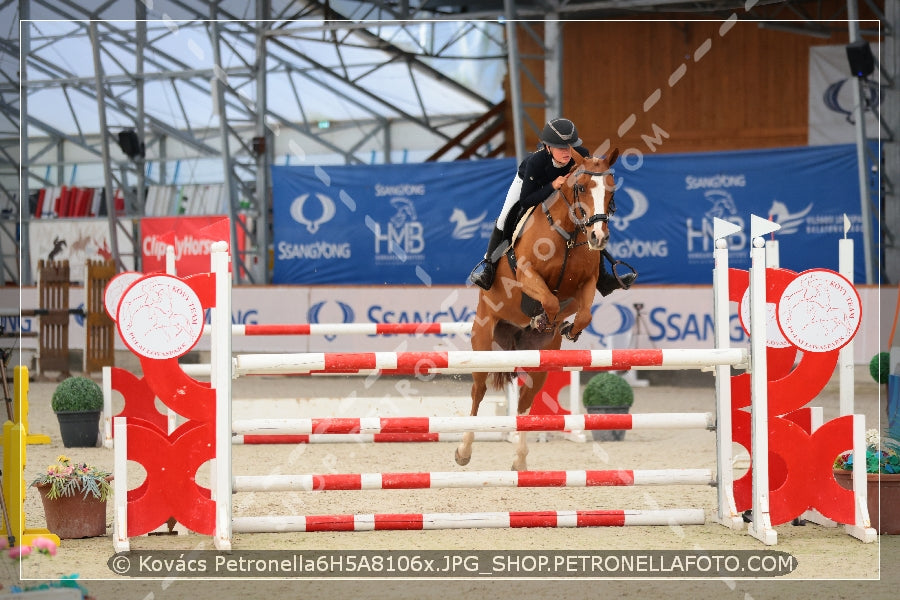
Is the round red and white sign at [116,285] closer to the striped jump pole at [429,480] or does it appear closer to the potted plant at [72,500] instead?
the potted plant at [72,500]

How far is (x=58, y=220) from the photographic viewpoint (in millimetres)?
18578

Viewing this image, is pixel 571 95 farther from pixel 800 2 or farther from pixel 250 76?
pixel 250 76

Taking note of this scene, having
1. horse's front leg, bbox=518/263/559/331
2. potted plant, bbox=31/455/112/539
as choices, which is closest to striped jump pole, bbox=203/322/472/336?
horse's front leg, bbox=518/263/559/331

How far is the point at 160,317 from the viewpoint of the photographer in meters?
3.94

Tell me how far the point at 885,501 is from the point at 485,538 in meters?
1.68

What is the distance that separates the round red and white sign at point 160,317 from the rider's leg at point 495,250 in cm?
157

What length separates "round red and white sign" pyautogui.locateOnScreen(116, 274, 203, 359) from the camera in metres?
3.91

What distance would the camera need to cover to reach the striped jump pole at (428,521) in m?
4.09

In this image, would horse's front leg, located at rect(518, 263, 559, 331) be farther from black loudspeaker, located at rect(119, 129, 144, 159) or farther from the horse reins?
black loudspeaker, located at rect(119, 129, 144, 159)

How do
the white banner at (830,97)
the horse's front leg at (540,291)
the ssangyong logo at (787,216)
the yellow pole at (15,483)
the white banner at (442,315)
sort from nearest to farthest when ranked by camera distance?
the yellow pole at (15,483) < the horse's front leg at (540,291) < the white banner at (442,315) < the ssangyong logo at (787,216) < the white banner at (830,97)

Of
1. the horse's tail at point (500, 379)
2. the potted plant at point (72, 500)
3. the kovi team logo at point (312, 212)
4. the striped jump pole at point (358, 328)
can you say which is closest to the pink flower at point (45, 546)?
the potted plant at point (72, 500)

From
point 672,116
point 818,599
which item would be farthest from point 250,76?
point 818,599

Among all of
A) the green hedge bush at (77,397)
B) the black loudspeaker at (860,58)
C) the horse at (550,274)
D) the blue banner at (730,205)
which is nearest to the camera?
the horse at (550,274)

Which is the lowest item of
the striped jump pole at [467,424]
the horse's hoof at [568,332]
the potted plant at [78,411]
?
the potted plant at [78,411]
